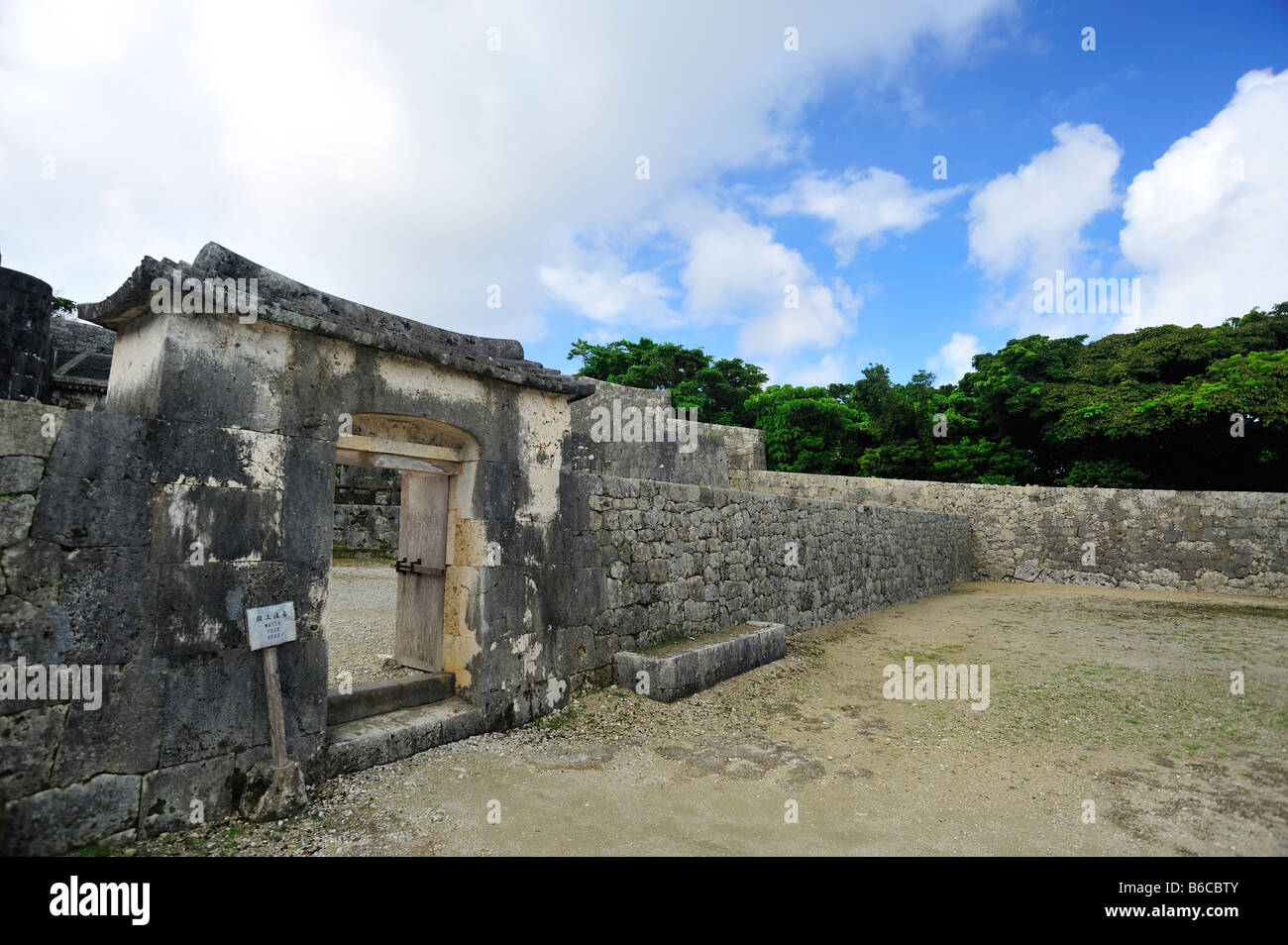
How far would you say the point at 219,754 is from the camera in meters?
3.29

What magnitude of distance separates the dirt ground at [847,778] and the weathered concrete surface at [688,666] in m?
0.14

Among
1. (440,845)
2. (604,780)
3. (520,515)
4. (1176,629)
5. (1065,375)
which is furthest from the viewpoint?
(1065,375)

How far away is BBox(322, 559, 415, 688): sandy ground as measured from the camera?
5848 mm

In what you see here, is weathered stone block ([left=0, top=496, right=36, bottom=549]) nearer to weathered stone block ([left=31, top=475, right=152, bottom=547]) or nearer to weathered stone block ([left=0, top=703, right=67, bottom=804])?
weathered stone block ([left=31, top=475, right=152, bottom=547])

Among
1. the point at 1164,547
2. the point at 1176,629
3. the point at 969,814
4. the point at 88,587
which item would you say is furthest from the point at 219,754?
the point at 1164,547

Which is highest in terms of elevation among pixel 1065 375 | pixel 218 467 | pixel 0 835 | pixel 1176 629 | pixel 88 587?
pixel 1065 375

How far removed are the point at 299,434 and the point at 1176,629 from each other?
42.0ft

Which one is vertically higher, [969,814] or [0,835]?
[0,835]

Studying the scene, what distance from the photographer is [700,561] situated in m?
7.38

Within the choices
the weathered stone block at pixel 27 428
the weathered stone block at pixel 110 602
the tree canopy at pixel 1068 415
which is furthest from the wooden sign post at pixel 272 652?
the tree canopy at pixel 1068 415

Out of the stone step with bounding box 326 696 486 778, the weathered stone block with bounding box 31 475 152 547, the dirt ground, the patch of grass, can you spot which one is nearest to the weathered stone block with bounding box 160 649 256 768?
the dirt ground

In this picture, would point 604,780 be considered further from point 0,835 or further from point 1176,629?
point 1176,629

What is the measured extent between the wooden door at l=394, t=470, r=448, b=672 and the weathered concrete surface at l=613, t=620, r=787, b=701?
169 centimetres

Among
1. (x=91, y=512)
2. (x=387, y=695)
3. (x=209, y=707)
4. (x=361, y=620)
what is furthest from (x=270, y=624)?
(x=361, y=620)
